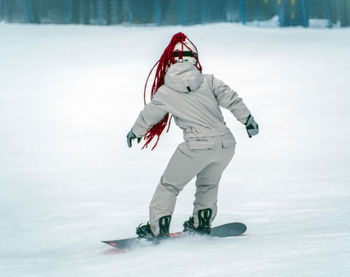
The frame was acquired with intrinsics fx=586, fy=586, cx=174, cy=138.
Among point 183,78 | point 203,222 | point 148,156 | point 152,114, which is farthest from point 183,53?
point 148,156

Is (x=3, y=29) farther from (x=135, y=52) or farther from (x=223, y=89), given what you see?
(x=223, y=89)

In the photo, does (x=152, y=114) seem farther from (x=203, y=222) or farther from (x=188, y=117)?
(x=203, y=222)

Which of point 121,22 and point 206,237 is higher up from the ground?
point 121,22

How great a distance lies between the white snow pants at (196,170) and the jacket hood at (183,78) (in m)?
0.35

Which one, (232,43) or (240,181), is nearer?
(240,181)

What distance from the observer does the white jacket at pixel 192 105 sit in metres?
3.79

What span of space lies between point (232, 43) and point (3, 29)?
181 inches

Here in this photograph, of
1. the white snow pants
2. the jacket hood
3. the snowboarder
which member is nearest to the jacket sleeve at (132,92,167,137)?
the snowboarder

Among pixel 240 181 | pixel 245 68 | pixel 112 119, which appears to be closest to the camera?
pixel 240 181

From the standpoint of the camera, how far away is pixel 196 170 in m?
3.87

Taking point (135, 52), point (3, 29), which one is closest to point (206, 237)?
point (135, 52)

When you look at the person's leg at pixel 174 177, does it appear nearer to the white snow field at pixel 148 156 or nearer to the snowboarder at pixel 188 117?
the snowboarder at pixel 188 117

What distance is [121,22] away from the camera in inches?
459

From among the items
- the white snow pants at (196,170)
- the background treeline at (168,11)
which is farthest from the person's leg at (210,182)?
the background treeline at (168,11)
